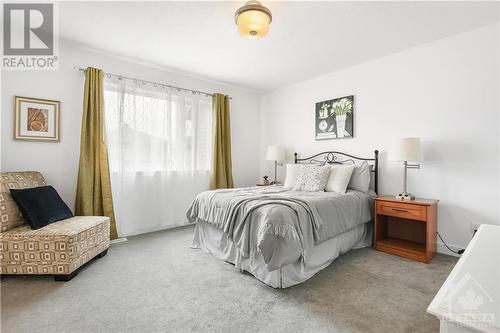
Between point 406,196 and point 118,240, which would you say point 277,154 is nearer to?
point 406,196

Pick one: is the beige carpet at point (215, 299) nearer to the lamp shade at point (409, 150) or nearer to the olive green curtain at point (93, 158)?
the olive green curtain at point (93, 158)

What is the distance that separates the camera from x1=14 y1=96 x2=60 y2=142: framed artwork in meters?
2.85

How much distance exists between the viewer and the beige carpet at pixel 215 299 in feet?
5.53

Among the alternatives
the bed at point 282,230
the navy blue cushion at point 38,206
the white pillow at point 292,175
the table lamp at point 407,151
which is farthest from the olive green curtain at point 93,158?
the table lamp at point 407,151

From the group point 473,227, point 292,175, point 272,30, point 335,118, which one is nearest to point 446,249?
point 473,227

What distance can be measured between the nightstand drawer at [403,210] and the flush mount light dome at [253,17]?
2.47 metres

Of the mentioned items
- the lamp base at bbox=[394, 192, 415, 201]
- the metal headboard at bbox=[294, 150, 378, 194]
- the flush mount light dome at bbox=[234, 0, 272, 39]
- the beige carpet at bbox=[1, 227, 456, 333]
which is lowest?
the beige carpet at bbox=[1, 227, 456, 333]

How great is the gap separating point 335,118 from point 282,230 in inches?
104

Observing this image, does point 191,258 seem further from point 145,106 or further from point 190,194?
point 145,106

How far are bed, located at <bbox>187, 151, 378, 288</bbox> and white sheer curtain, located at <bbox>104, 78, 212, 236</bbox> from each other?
1.06 m

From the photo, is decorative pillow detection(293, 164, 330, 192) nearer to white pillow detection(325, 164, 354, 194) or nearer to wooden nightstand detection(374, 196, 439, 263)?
white pillow detection(325, 164, 354, 194)

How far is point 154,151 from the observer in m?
3.88

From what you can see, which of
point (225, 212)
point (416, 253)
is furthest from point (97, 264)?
point (416, 253)

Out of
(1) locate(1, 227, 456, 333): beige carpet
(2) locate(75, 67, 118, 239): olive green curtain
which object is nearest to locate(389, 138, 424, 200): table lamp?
(1) locate(1, 227, 456, 333): beige carpet
